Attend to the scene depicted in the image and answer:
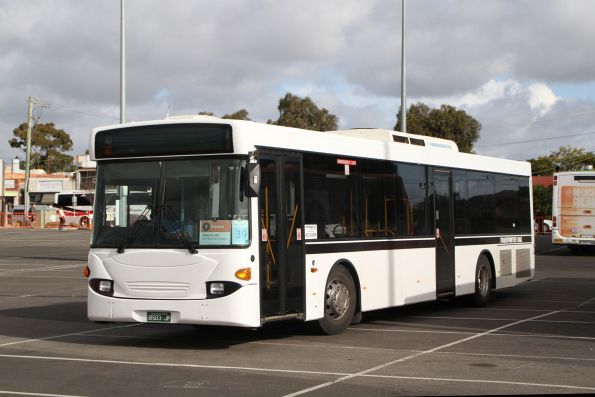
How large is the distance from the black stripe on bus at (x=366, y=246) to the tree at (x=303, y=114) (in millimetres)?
46426

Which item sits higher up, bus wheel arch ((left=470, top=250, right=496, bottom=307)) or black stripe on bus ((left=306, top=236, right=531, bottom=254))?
black stripe on bus ((left=306, top=236, right=531, bottom=254))

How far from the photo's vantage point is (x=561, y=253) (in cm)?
3797

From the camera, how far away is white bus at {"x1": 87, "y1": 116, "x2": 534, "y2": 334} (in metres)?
11.1

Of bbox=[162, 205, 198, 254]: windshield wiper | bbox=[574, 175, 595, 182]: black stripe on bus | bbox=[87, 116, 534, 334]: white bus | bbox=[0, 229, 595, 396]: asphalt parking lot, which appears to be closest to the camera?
bbox=[0, 229, 595, 396]: asphalt parking lot

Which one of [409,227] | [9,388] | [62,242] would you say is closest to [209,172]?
[9,388]

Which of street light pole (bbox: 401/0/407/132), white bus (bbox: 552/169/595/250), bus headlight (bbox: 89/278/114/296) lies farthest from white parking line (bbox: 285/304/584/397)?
white bus (bbox: 552/169/595/250)

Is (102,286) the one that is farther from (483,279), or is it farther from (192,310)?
(483,279)

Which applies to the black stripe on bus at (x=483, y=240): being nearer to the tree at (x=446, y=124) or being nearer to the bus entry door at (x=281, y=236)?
the bus entry door at (x=281, y=236)

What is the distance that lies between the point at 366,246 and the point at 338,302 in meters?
1.16

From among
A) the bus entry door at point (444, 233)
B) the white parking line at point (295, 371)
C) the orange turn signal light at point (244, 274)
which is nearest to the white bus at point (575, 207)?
the bus entry door at point (444, 233)

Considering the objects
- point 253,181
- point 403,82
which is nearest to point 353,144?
point 253,181

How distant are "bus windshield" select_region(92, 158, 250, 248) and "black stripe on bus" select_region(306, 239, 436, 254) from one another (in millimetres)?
1602

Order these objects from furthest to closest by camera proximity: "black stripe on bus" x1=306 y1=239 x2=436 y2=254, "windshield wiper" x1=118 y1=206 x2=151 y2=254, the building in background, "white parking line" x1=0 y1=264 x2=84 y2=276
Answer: the building in background
"white parking line" x1=0 y1=264 x2=84 y2=276
"black stripe on bus" x1=306 y1=239 x2=436 y2=254
"windshield wiper" x1=118 y1=206 x2=151 y2=254

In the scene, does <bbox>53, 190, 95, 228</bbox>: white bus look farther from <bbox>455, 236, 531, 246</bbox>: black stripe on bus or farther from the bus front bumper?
the bus front bumper
